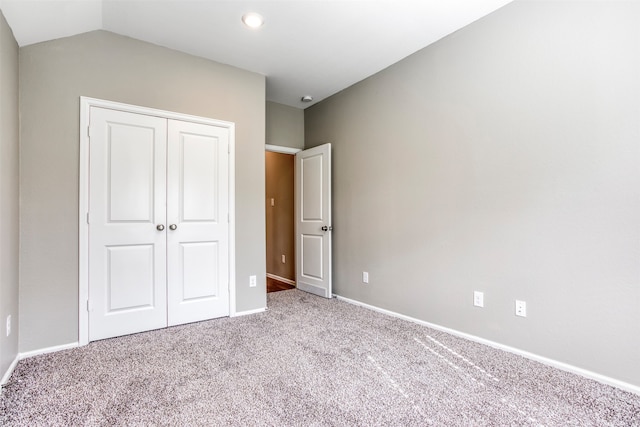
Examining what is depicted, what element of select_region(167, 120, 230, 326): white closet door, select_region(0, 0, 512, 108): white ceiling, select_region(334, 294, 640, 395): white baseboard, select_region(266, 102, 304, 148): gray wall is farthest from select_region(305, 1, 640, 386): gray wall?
select_region(167, 120, 230, 326): white closet door

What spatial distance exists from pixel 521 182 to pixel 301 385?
1988 millimetres

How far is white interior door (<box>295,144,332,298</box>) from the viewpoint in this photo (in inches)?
156

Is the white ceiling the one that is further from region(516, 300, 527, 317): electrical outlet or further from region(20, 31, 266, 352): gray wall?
region(516, 300, 527, 317): electrical outlet

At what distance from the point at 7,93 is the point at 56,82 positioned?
1.51 ft

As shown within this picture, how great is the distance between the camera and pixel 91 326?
2.50 meters

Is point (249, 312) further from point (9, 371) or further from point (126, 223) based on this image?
point (9, 371)

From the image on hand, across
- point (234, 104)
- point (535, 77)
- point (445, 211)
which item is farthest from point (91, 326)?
point (535, 77)

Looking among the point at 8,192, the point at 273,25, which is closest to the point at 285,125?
the point at 273,25

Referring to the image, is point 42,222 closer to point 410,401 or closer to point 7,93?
point 7,93

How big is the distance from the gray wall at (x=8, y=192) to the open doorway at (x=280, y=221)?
298 cm

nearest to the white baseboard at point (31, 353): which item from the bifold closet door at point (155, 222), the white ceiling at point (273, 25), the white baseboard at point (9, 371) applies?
the white baseboard at point (9, 371)

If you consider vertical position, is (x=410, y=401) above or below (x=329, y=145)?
below

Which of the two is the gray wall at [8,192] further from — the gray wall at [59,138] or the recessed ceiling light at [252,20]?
the recessed ceiling light at [252,20]

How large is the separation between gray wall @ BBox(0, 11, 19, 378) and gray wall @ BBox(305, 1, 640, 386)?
2914 millimetres
